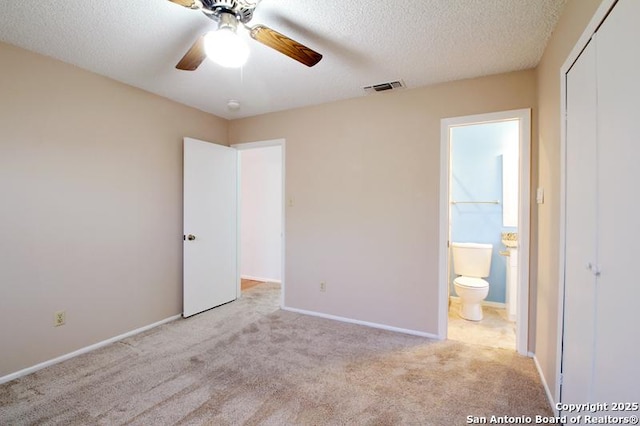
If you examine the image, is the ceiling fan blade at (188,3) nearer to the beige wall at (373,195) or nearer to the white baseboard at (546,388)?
the beige wall at (373,195)

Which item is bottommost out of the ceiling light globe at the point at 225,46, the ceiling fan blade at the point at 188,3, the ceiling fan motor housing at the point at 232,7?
the ceiling light globe at the point at 225,46

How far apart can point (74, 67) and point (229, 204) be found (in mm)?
1971

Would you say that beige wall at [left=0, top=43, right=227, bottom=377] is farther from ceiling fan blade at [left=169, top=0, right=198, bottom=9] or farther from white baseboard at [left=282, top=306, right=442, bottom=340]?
ceiling fan blade at [left=169, top=0, right=198, bottom=9]

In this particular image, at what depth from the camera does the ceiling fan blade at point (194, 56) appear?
173 cm

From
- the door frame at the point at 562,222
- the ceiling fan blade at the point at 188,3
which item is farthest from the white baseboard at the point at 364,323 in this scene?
the ceiling fan blade at the point at 188,3

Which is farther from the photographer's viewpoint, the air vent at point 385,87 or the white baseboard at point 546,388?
the air vent at point 385,87

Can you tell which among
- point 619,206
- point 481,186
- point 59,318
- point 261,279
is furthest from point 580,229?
point 261,279

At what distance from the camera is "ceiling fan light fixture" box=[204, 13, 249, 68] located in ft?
4.84

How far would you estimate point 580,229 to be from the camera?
144 cm

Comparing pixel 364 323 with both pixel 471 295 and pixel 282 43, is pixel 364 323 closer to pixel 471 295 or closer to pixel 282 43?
pixel 471 295

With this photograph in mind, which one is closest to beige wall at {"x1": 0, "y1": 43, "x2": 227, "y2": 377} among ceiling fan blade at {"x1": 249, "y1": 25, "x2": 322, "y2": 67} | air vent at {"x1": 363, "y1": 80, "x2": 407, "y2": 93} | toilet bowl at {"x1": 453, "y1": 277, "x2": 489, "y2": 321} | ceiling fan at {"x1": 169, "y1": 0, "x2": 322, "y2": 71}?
ceiling fan at {"x1": 169, "y1": 0, "x2": 322, "y2": 71}

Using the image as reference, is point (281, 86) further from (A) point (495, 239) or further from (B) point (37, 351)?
(A) point (495, 239)

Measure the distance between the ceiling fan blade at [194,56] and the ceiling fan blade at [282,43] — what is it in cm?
32

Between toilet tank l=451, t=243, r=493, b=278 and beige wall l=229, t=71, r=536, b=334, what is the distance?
1090 mm
